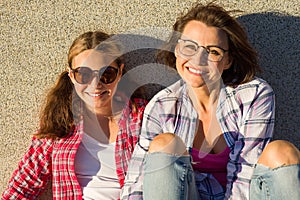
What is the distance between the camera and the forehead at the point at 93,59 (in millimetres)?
2168

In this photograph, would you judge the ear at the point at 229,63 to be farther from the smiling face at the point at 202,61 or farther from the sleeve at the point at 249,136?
the sleeve at the point at 249,136

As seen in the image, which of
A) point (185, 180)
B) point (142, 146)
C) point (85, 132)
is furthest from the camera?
point (85, 132)

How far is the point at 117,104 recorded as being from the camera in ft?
7.39

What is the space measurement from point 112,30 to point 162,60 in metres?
0.27

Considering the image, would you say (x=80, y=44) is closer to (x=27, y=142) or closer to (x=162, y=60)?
(x=162, y=60)

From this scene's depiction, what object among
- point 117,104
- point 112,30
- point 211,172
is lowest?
point 211,172

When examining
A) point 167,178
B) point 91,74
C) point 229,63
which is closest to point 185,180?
point 167,178

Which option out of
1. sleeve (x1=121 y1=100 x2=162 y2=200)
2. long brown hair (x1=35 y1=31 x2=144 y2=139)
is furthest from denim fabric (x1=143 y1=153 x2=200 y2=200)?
long brown hair (x1=35 y1=31 x2=144 y2=139)

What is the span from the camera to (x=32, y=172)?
232 centimetres

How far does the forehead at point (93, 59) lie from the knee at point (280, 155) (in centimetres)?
80

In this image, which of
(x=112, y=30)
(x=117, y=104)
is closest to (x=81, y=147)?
(x=117, y=104)

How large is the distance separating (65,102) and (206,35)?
2.43 feet

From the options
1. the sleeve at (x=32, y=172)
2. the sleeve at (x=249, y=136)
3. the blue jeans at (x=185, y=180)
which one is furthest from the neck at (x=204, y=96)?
the sleeve at (x=32, y=172)

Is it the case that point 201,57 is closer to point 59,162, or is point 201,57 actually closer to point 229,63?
point 229,63
